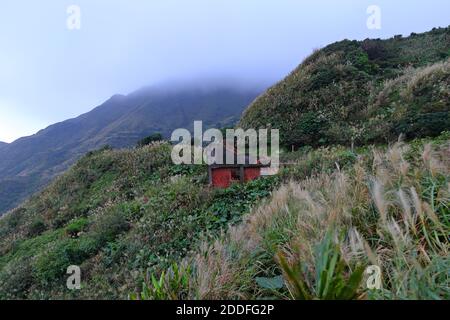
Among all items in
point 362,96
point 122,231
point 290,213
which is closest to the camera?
point 290,213

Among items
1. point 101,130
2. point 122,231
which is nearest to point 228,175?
point 122,231

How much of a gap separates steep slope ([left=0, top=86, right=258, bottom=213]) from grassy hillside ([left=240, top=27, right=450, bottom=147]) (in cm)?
7971

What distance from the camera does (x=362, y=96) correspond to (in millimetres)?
18141

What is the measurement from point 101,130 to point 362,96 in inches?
5898

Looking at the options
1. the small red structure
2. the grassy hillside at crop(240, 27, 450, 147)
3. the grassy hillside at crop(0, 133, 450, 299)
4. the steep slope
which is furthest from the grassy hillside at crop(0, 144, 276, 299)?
the steep slope

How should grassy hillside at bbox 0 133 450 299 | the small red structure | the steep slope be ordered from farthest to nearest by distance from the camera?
the steep slope → the small red structure → grassy hillside at bbox 0 133 450 299

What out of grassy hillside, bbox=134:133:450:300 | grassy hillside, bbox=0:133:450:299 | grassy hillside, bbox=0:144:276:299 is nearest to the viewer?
A: grassy hillside, bbox=134:133:450:300

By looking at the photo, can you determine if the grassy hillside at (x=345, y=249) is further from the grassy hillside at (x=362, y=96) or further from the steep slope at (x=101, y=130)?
the steep slope at (x=101, y=130)

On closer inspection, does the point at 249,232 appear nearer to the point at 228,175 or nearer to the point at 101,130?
the point at 228,175

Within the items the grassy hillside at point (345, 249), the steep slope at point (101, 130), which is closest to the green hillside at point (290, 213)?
the grassy hillside at point (345, 249)

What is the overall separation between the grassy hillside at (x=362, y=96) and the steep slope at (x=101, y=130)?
262ft

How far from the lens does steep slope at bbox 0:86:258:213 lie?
114750 millimetres

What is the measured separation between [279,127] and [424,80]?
664 centimetres

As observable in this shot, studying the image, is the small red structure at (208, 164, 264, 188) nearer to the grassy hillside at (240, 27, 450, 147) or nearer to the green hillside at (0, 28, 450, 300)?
the green hillside at (0, 28, 450, 300)
